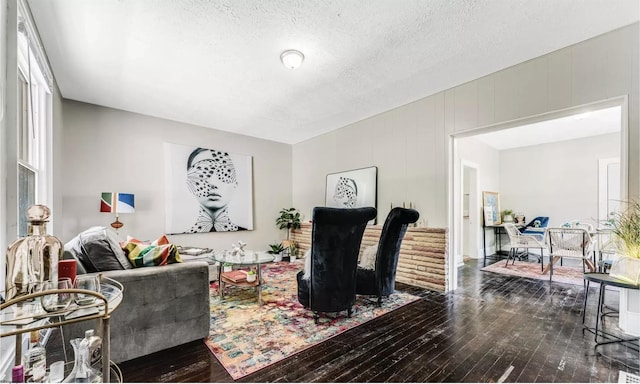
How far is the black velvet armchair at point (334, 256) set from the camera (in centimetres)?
249

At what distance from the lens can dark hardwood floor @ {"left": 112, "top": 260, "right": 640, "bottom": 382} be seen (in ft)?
5.99

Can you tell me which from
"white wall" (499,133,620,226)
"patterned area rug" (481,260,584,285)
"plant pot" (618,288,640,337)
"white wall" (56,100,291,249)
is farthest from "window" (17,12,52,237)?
"white wall" (499,133,620,226)

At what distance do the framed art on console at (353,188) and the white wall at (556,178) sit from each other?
4432 mm

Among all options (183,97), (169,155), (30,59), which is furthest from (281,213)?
(30,59)

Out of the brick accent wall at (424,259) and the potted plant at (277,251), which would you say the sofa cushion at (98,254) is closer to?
the brick accent wall at (424,259)

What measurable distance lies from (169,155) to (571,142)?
8.39 metres

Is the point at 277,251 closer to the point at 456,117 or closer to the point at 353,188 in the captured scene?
the point at 353,188

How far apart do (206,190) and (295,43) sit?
3.47 metres

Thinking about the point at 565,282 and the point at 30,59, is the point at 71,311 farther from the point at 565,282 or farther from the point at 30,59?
the point at 565,282

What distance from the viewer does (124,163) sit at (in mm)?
4422

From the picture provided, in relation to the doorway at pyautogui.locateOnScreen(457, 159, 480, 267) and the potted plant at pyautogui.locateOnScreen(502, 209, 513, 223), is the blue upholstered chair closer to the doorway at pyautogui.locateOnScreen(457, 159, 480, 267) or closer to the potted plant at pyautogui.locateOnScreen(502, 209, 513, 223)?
the potted plant at pyautogui.locateOnScreen(502, 209, 513, 223)

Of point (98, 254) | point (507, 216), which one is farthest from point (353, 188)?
point (507, 216)

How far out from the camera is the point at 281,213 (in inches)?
251

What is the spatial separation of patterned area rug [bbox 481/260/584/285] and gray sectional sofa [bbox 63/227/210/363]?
4846 mm
